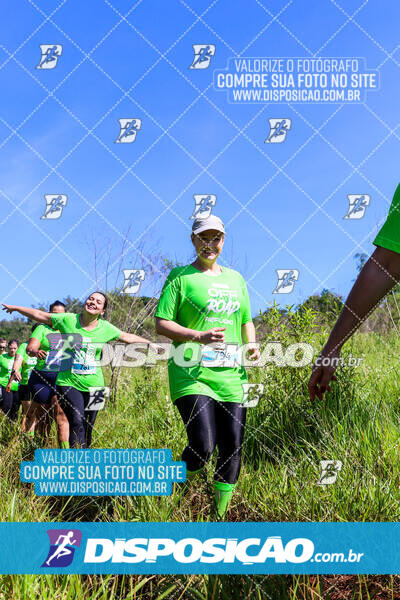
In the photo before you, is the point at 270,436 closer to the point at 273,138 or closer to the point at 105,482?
the point at 105,482

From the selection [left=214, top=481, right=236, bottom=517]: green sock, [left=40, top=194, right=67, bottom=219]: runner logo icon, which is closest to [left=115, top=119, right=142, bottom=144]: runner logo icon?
[left=40, top=194, right=67, bottom=219]: runner logo icon

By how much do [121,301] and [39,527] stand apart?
16.7ft

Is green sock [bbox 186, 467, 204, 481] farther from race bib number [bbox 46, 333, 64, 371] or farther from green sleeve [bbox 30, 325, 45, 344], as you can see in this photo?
green sleeve [bbox 30, 325, 45, 344]

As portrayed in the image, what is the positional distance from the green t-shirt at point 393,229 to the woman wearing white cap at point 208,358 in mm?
1500

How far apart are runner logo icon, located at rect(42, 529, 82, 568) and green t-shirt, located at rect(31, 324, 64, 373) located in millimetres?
2643

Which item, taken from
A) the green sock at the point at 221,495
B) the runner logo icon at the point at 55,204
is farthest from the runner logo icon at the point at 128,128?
the green sock at the point at 221,495

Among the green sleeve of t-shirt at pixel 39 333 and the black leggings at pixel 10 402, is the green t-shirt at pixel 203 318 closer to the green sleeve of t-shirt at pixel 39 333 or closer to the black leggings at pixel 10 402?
the green sleeve of t-shirt at pixel 39 333

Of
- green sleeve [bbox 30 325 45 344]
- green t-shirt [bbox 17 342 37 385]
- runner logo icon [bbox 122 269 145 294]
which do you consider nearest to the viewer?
green sleeve [bbox 30 325 45 344]

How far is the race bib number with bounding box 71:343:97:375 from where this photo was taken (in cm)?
486

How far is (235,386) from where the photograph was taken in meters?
3.34

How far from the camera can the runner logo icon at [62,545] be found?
2.88 m

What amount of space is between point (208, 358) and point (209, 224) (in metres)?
0.87

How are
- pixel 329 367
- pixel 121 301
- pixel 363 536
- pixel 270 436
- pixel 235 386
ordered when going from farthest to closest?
1. pixel 121 301
2. pixel 270 436
3. pixel 235 386
4. pixel 363 536
5. pixel 329 367

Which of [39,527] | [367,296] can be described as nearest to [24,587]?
[39,527]
